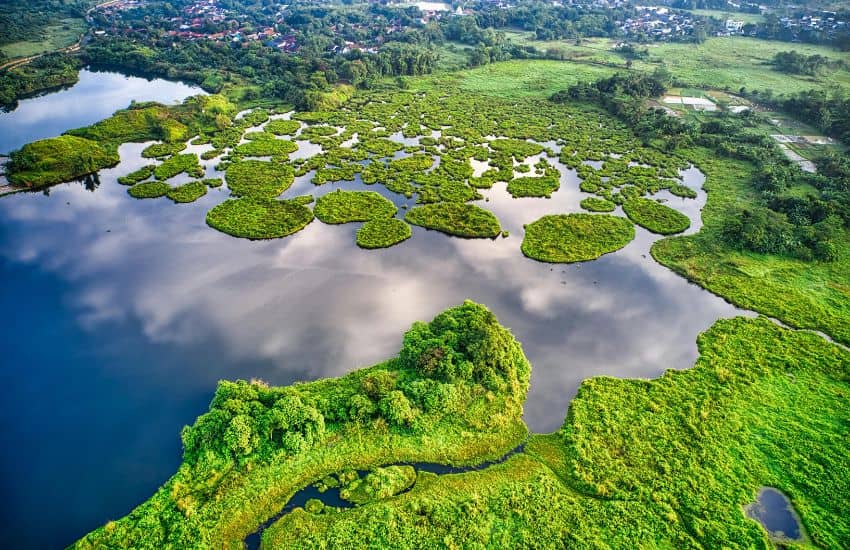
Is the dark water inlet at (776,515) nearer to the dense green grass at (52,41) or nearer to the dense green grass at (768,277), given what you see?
the dense green grass at (768,277)

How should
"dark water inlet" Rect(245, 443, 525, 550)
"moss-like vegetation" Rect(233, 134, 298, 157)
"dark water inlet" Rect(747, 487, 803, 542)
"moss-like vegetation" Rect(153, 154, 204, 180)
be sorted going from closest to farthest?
"dark water inlet" Rect(245, 443, 525, 550)
"dark water inlet" Rect(747, 487, 803, 542)
"moss-like vegetation" Rect(153, 154, 204, 180)
"moss-like vegetation" Rect(233, 134, 298, 157)

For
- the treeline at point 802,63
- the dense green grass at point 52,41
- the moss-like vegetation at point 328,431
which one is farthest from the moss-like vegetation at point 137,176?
the treeline at point 802,63

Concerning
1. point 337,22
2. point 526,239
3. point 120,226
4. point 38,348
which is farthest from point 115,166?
point 337,22

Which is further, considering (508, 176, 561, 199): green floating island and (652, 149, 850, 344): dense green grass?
(508, 176, 561, 199): green floating island

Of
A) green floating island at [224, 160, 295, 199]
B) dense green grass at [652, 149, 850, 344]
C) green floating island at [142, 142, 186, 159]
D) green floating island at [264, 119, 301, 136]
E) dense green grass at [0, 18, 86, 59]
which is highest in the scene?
dense green grass at [0, 18, 86, 59]

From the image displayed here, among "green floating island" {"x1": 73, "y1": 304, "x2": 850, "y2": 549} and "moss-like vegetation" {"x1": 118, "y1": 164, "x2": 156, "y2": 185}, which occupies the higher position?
"moss-like vegetation" {"x1": 118, "y1": 164, "x2": 156, "y2": 185}

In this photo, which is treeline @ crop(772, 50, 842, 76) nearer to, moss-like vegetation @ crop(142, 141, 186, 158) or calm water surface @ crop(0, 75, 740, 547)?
calm water surface @ crop(0, 75, 740, 547)

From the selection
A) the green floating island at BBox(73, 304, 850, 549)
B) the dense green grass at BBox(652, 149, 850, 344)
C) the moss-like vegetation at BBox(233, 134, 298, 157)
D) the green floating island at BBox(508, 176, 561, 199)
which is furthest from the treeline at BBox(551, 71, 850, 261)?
the moss-like vegetation at BBox(233, 134, 298, 157)

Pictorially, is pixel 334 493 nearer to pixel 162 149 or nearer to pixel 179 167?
pixel 179 167
